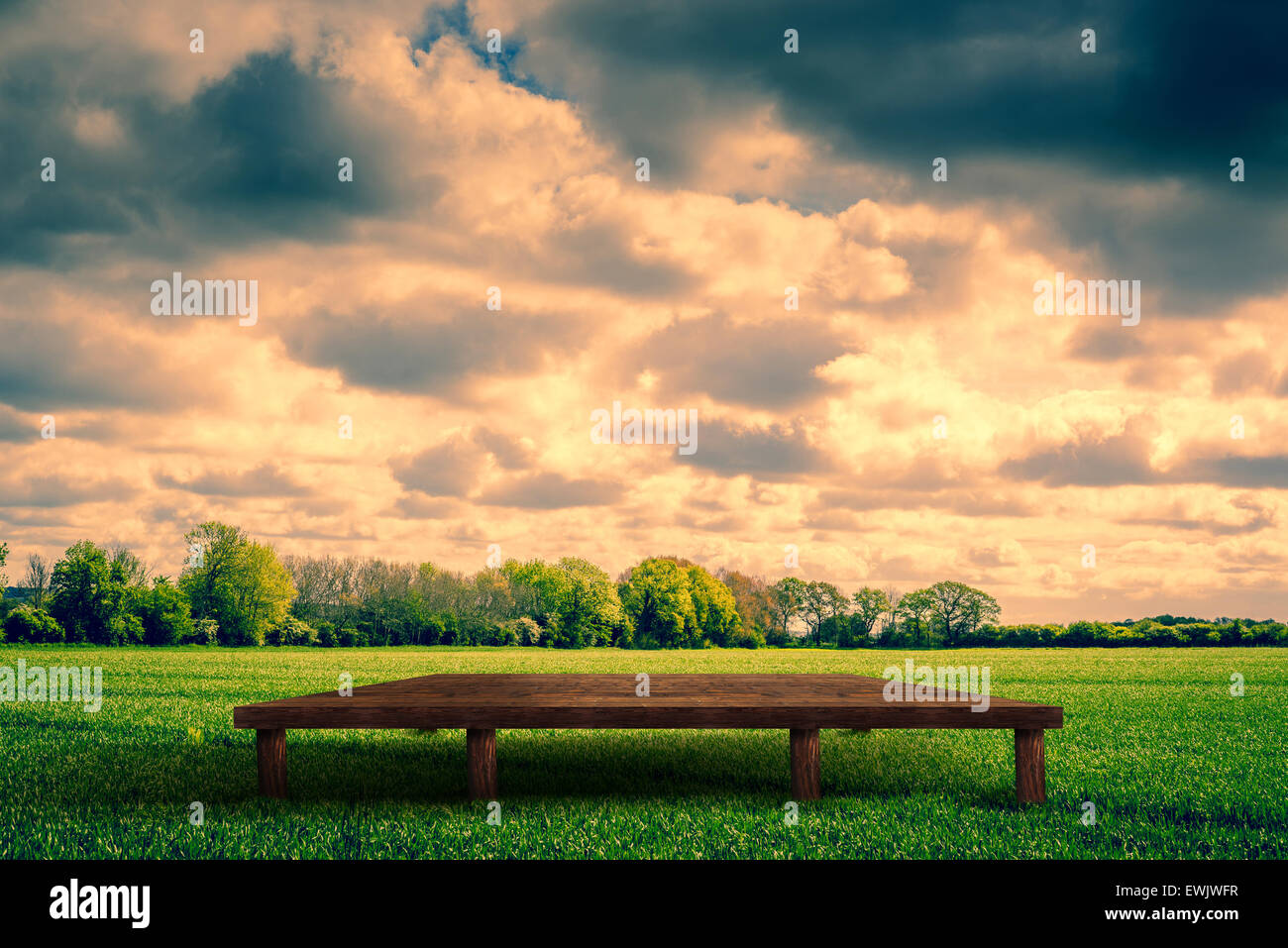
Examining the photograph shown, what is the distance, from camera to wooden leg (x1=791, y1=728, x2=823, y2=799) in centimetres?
575

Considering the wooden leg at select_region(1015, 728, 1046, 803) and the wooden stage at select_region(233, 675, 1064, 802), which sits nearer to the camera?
the wooden stage at select_region(233, 675, 1064, 802)

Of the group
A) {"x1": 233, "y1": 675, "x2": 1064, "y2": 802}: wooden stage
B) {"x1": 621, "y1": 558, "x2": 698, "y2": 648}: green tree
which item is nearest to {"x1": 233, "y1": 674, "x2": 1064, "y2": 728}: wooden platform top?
{"x1": 233, "y1": 675, "x2": 1064, "y2": 802}: wooden stage

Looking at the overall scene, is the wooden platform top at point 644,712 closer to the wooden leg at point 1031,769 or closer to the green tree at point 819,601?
the wooden leg at point 1031,769

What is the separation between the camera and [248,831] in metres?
5.16

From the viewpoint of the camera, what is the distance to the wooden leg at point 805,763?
575 centimetres

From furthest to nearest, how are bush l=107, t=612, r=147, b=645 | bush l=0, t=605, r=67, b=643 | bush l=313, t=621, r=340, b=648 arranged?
bush l=313, t=621, r=340, b=648 → bush l=107, t=612, r=147, b=645 → bush l=0, t=605, r=67, b=643

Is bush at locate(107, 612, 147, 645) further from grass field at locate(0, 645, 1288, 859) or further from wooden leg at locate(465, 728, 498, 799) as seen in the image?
wooden leg at locate(465, 728, 498, 799)

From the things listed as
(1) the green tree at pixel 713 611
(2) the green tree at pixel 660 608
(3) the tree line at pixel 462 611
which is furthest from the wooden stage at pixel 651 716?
(1) the green tree at pixel 713 611

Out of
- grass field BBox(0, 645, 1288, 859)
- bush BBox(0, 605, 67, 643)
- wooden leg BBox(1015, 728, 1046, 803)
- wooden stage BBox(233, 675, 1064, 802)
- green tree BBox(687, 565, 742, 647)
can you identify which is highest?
wooden stage BBox(233, 675, 1064, 802)

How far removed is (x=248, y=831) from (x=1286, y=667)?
1257 inches

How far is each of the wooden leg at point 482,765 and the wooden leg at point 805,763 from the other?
2.05m

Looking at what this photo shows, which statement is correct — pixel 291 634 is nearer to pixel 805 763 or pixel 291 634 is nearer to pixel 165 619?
pixel 165 619
